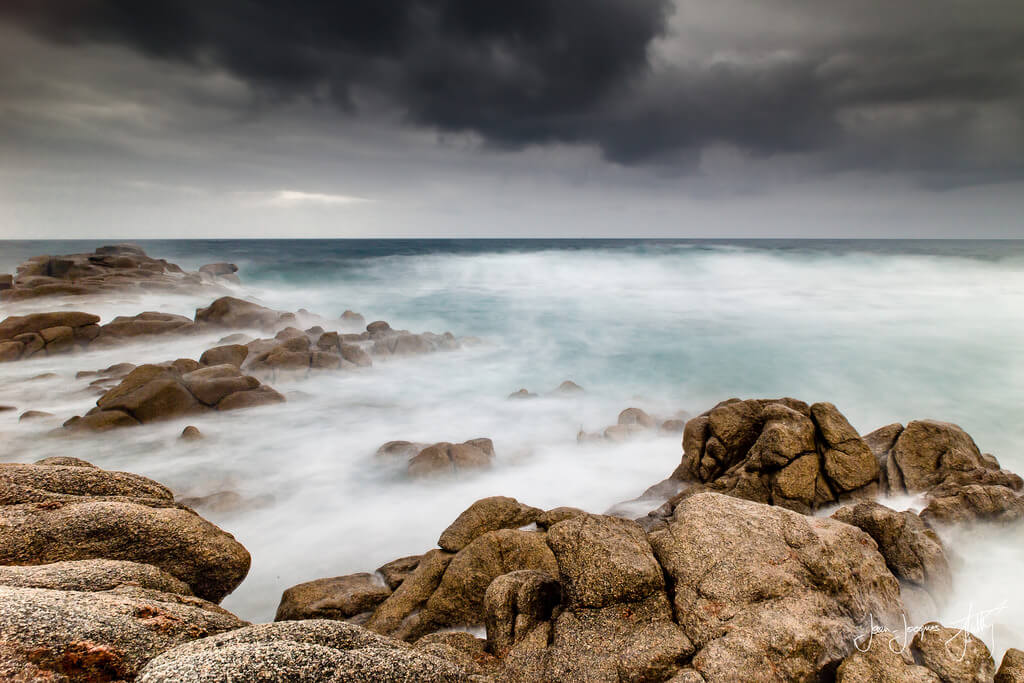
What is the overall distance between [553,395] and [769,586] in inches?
542

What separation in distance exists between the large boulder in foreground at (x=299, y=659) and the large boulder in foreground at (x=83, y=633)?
1.74 feet

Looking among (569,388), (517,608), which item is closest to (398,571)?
(517,608)

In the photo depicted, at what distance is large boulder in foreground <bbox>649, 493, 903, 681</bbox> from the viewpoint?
147 inches

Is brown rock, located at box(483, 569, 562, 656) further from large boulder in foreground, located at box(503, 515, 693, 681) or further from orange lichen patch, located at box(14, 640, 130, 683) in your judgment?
orange lichen patch, located at box(14, 640, 130, 683)

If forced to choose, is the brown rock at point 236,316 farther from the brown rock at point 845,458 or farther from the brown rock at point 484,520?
the brown rock at point 845,458

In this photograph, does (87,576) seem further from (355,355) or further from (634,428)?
(355,355)

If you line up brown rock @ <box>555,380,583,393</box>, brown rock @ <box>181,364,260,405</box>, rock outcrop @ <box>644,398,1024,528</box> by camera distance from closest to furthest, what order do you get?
rock outcrop @ <box>644,398,1024,528</box> → brown rock @ <box>181,364,260,405</box> → brown rock @ <box>555,380,583,393</box>

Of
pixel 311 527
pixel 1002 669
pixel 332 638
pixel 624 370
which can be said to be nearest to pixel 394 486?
pixel 311 527

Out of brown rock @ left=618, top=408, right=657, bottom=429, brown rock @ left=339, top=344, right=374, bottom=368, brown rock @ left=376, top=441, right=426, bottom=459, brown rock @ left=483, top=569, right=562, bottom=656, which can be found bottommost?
brown rock @ left=376, top=441, right=426, bottom=459

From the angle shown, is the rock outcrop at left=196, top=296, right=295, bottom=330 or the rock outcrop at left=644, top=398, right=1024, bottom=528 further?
the rock outcrop at left=196, top=296, right=295, bottom=330

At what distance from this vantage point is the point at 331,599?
631cm

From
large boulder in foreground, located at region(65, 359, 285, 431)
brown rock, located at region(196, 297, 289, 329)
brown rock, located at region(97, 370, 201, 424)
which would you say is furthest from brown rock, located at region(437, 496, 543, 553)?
brown rock, located at region(196, 297, 289, 329)

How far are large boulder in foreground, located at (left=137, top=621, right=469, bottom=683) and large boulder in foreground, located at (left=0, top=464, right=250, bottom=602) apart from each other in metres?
2.80

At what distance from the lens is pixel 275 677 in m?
2.65
